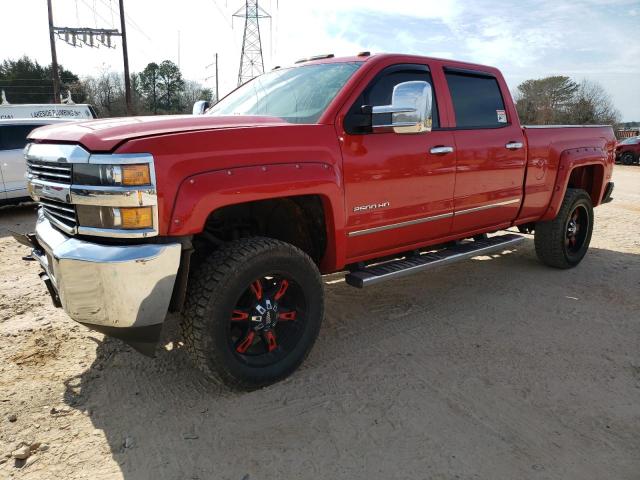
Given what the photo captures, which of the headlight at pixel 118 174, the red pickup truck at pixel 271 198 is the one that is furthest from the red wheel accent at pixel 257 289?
the headlight at pixel 118 174

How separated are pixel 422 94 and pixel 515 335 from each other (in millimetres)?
2005

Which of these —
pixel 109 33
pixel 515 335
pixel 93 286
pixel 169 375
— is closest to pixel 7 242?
pixel 169 375

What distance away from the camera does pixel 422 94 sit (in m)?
2.91

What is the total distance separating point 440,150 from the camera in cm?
374

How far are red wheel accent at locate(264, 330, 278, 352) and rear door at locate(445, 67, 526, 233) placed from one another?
1939 millimetres

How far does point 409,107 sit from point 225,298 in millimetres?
1531

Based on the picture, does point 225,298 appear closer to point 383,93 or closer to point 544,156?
point 383,93

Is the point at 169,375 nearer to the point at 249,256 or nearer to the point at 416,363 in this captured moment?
the point at 249,256

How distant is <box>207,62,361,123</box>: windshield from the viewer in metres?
3.36

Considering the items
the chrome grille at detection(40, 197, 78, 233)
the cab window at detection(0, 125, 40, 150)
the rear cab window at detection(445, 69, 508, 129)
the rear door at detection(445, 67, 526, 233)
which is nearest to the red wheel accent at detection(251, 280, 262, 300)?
the chrome grille at detection(40, 197, 78, 233)

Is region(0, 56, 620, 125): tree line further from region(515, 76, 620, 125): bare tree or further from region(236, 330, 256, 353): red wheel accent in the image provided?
region(236, 330, 256, 353): red wheel accent

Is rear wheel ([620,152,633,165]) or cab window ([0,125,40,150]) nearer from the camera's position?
cab window ([0,125,40,150])

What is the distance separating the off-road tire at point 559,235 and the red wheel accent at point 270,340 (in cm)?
364

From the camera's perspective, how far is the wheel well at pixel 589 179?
18.9ft
